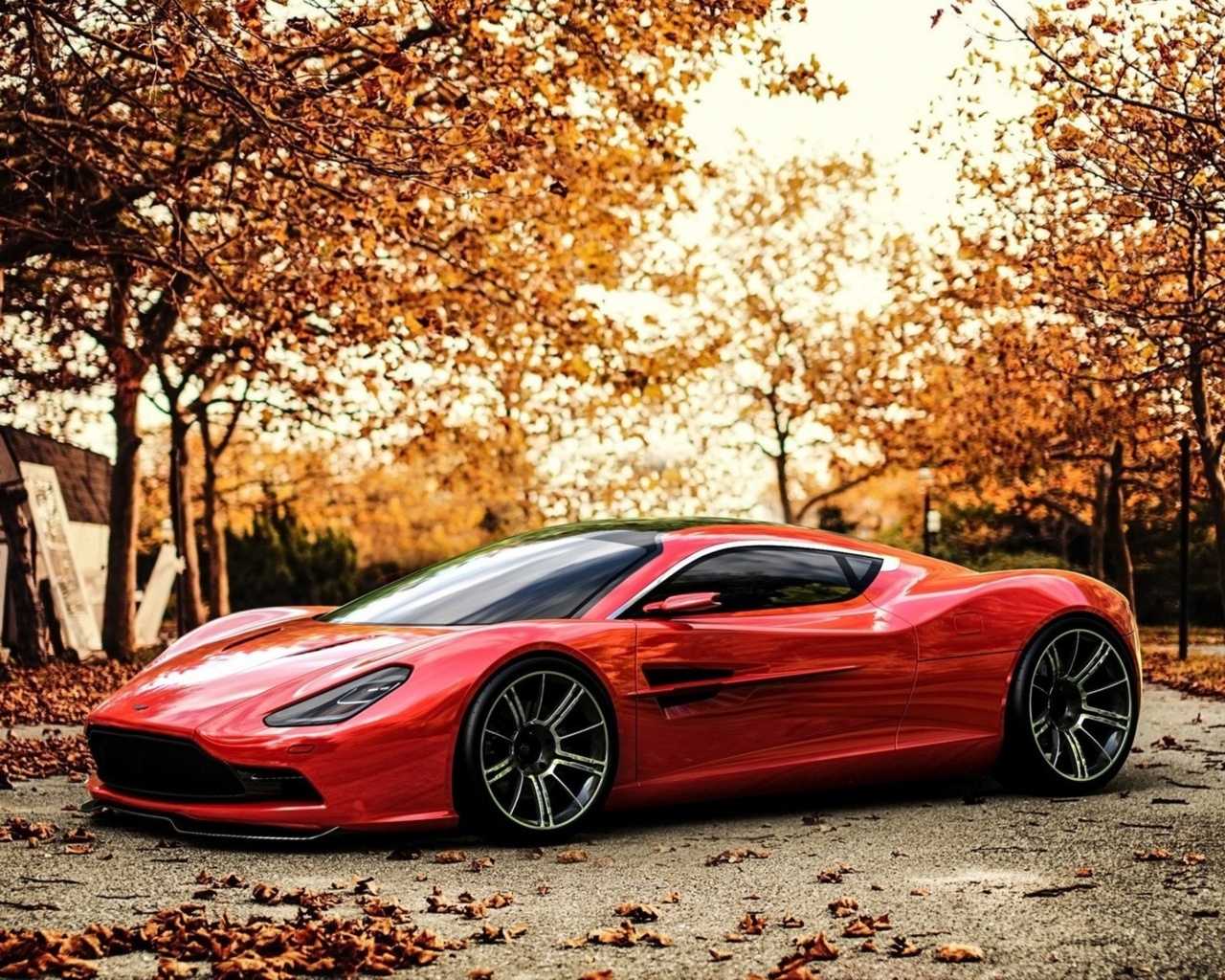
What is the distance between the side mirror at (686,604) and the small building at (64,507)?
517 inches

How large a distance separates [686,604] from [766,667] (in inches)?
21.9

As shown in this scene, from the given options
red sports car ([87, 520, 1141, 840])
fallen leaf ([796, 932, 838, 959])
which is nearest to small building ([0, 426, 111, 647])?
red sports car ([87, 520, 1141, 840])

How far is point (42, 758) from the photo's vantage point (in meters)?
8.91

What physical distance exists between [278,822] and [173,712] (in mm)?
661

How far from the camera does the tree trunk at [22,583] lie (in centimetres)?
1761

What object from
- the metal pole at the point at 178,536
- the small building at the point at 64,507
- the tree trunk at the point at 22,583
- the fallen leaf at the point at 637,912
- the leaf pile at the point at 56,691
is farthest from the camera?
the metal pole at the point at 178,536

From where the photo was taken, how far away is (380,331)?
50.8ft

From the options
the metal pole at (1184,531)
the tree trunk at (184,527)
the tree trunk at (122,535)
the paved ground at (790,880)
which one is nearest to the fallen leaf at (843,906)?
the paved ground at (790,880)

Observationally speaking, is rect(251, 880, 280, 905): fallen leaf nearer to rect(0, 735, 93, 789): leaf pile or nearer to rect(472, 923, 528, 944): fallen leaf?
rect(472, 923, 528, 944): fallen leaf

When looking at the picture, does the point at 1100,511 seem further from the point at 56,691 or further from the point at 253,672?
the point at 253,672

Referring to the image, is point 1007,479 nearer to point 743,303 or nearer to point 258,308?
point 743,303

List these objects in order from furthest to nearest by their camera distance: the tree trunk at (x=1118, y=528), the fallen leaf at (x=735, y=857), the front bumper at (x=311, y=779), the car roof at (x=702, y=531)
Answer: the tree trunk at (x=1118, y=528) < the car roof at (x=702, y=531) < the fallen leaf at (x=735, y=857) < the front bumper at (x=311, y=779)

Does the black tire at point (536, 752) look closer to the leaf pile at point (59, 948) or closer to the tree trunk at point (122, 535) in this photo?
the leaf pile at point (59, 948)

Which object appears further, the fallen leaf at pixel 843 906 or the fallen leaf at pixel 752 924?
the fallen leaf at pixel 843 906
